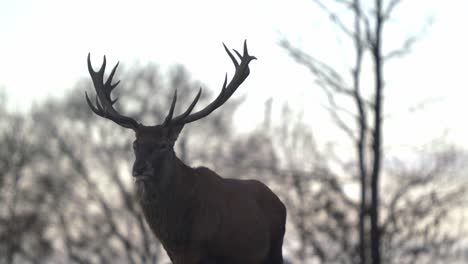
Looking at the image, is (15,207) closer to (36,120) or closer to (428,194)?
(36,120)

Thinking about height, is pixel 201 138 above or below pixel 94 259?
above

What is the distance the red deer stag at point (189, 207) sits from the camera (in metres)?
8.58

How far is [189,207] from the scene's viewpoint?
8789 millimetres

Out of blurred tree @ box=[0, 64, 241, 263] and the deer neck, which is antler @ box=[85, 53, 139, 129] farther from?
blurred tree @ box=[0, 64, 241, 263]

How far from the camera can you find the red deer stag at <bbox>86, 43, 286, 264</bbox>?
338 inches

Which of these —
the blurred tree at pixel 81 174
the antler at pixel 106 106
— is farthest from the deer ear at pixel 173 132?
the blurred tree at pixel 81 174

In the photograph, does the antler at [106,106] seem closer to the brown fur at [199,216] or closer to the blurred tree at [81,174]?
the brown fur at [199,216]

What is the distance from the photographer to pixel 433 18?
16.7 metres

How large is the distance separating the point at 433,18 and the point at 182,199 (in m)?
9.50

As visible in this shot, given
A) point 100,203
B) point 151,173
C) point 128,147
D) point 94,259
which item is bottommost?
point 94,259

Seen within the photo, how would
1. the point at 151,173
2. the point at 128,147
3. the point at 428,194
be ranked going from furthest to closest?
the point at 128,147, the point at 428,194, the point at 151,173

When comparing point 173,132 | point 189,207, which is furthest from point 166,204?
point 173,132

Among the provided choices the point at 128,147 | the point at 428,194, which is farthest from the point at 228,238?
the point at 128,147

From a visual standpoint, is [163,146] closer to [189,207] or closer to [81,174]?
[189,207]
